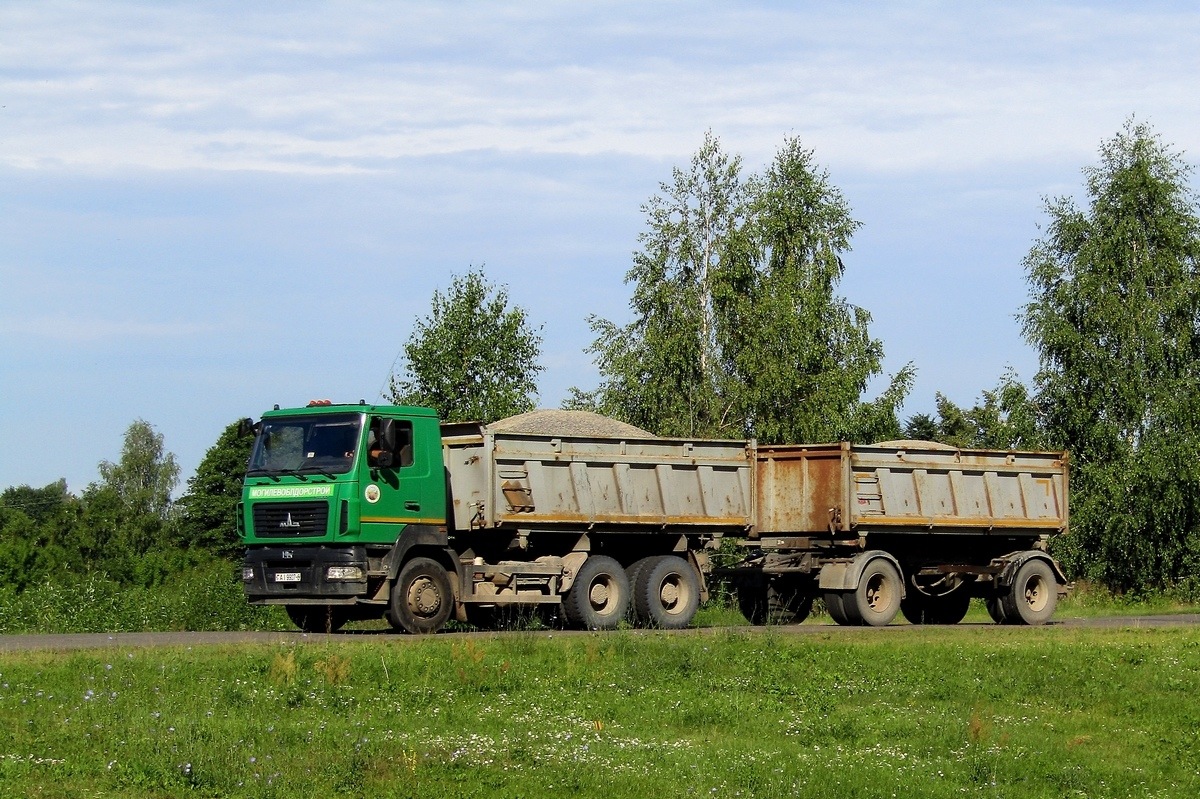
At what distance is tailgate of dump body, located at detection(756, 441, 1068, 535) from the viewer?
85.4 ft

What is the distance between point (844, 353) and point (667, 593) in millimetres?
28208

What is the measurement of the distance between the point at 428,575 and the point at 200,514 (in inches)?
2781

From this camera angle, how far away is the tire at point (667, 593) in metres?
24.6

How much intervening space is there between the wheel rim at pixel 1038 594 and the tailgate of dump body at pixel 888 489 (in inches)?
38.7

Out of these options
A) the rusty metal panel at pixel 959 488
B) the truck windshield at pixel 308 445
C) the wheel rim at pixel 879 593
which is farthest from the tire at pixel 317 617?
the wheel rim at pixel 879 593

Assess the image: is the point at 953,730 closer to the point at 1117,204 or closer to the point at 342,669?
the point at 342,669

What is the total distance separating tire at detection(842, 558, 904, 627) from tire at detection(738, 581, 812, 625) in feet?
5.35

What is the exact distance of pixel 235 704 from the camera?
1452cm

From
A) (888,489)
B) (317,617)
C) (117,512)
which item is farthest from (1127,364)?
(117,512)

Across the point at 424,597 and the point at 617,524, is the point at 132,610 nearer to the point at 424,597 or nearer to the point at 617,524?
the point at 424,597

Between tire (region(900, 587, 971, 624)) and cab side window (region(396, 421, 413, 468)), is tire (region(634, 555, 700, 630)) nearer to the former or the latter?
cab side window (region(396, 421, 413, 468))

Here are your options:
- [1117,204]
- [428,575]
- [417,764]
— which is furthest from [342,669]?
[1117,204]

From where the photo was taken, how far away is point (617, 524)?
2430 cm

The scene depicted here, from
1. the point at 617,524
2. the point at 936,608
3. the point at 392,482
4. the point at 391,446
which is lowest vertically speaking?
the point at 936,608
